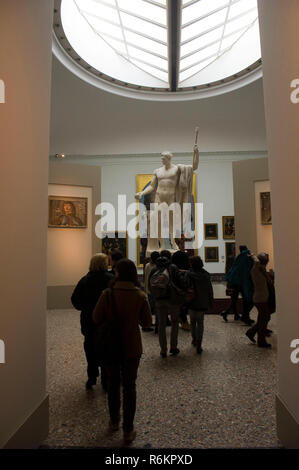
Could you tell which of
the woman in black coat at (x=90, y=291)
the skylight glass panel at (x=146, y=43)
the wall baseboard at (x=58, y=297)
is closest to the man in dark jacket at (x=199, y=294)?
the woman in black coat at (x=90, y=291)

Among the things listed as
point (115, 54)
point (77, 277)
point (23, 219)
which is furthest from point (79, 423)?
point (115, 54)

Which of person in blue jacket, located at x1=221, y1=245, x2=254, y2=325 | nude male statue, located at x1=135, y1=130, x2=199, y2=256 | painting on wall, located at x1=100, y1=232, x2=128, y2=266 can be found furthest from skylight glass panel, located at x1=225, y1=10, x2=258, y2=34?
person in blue jacket, located at x1=221, y1=245, x2=254, y2=325

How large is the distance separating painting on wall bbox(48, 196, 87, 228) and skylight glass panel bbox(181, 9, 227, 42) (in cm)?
974

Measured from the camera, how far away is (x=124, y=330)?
2.87m

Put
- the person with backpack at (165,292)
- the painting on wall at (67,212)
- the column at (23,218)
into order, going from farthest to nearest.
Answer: the painting on wall at (67,212), the person with backpack at (165,292), the column at (23,218)

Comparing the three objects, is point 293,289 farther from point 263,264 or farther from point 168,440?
point 263,264

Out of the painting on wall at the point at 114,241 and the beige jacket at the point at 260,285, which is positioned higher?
the painting on wall at the point at 114,241

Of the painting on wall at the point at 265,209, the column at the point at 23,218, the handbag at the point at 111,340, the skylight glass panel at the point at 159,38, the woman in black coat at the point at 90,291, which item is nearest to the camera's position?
the column at the point at 23,218

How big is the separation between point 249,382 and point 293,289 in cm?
220

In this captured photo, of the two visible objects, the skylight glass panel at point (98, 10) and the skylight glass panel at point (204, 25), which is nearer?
the skylight glass panel at point (98, 10)

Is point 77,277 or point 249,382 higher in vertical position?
point 77,277

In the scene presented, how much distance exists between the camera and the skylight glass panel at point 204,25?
14.8 meters

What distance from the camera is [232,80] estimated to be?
16.6m

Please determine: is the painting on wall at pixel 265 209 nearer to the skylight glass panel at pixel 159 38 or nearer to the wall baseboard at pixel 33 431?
the skylight glass panel at pixel 159 38
